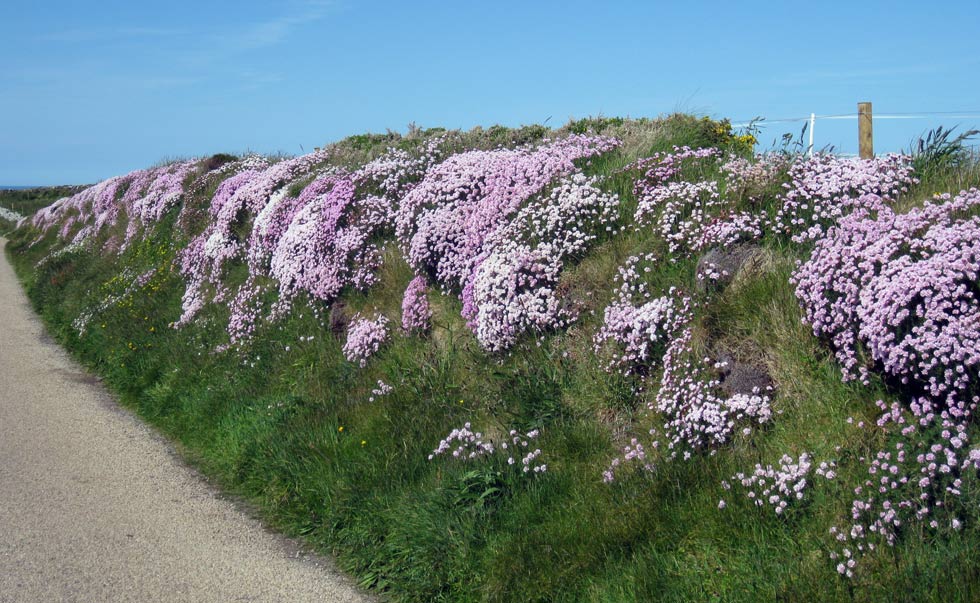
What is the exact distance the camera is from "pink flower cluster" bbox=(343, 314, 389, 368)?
9008mm

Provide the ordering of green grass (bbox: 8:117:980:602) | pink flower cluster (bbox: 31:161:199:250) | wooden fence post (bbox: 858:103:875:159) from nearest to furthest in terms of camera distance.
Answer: green grass (bbox: 8:117:980:602), wooden fence post (bbox: 858:103:875:159), pink flower cluster (bbox: 31:161:199:250)

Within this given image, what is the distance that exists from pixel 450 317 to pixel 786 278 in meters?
3.63

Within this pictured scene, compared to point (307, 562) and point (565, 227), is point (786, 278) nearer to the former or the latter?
point (565, 227)

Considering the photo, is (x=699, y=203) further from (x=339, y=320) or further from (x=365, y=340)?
(x=339, y=320)

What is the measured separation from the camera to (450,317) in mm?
8656

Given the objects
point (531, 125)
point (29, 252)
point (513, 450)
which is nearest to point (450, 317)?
point (513, 450)

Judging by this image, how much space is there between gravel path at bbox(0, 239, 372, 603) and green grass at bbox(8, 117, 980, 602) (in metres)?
0.32

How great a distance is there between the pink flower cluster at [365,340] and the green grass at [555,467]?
0.66 ft

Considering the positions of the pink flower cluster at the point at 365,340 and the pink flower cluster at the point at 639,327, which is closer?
the pink flower cluster at the point at 639,327

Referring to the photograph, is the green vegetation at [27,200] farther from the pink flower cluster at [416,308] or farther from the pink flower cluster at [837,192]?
the pink flower cluster at [837,192]

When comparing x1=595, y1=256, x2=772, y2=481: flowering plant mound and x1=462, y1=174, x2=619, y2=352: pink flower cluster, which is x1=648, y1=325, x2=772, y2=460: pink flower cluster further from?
x1=462, y1=174, x2=619, y2=352: pink flower cluster

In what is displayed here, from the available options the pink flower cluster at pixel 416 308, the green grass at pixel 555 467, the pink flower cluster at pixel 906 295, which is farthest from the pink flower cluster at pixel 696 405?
the pink flower cluster at pixel 416 308

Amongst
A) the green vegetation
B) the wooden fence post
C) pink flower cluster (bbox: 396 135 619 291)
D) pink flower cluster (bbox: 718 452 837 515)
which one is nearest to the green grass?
pink flower cluster (bbox: 718 452 837 515)

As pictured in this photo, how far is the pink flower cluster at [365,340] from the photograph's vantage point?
9.01 m
